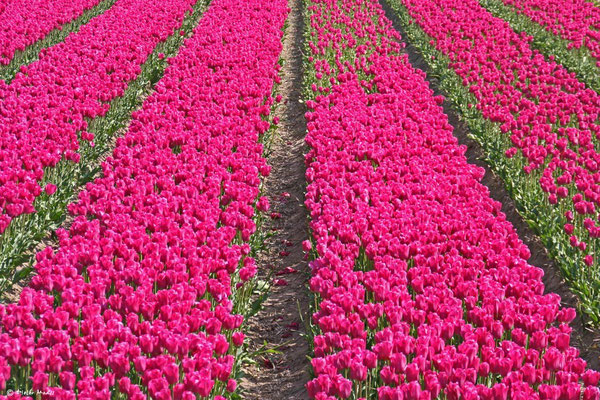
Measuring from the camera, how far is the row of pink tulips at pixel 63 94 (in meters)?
8.03

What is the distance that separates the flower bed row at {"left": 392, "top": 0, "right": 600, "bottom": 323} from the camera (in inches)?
304

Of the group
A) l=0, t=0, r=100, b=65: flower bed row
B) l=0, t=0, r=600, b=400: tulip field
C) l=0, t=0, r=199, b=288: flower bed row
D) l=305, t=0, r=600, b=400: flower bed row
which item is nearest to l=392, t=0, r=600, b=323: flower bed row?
l=0, t=0, r=600, b=400: tulip field

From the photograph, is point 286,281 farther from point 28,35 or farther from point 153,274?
point 28,35

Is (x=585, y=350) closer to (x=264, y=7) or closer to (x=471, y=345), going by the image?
(x=471, y=345)

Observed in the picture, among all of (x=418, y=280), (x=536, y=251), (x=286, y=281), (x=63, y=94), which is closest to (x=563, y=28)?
(x=536, y=251)

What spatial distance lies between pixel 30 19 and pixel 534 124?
11959 mm

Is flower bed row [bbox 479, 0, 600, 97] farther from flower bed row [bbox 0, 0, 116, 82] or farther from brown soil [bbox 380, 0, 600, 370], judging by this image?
flower bed row [bbox 0, 0, 116, 82]

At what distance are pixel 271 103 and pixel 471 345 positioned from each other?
8026mm

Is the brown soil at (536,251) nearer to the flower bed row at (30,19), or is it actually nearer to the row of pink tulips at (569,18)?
the row of pink tulips at (569,18)

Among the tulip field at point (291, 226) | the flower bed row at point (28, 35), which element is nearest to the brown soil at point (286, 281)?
the tulip field at point (291, 226)

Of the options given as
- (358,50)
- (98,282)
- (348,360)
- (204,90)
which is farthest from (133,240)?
(358,50)

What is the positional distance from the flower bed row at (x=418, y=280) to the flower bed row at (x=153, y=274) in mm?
771

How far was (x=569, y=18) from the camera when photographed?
62.0 ft

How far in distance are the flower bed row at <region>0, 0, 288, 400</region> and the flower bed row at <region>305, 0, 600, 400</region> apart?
0.77 metres
